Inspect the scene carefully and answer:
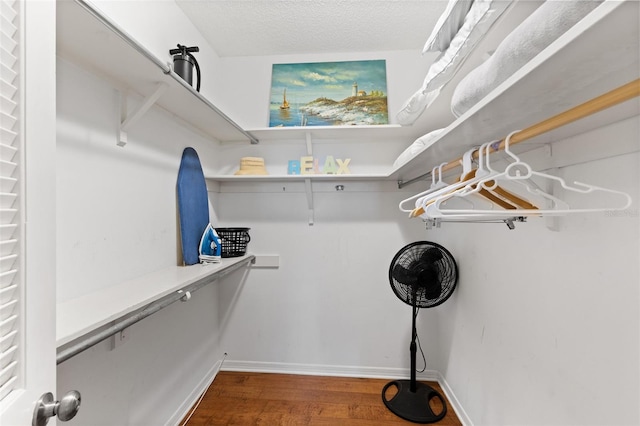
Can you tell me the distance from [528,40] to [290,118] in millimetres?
1822

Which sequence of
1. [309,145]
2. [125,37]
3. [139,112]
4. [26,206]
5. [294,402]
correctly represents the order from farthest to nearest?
[309,145], [294,402], [139,112], [125,37], [26,206]

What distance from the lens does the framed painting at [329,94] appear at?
Result: 2.17 meters

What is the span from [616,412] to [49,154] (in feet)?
5.18

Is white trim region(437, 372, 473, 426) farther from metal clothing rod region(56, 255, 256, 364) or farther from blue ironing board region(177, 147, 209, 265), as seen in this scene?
blue ironing board region(177, 147, 209, 265)

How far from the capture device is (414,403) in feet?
5.87

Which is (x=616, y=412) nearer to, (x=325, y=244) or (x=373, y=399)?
(x=373, y=399)

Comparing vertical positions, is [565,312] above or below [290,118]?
below

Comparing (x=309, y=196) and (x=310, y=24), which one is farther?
(x=309, y=196)

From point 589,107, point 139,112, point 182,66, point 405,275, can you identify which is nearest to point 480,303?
point 405,275

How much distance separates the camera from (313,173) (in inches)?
79.1

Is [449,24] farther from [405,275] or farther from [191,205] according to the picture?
[191,205]

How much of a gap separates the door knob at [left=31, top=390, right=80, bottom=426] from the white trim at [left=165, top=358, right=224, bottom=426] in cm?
128

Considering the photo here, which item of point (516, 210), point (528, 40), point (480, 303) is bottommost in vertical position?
point (480, 303)

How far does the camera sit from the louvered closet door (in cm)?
48
